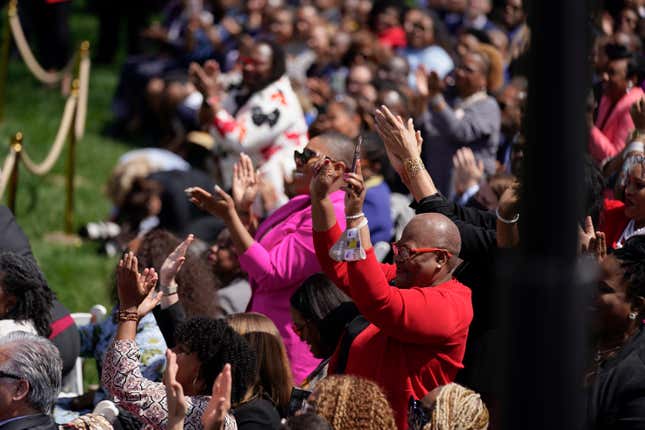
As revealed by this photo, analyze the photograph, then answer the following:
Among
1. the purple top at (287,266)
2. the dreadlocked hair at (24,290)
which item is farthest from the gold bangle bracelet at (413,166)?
the dreadlocked hair at (24,290)

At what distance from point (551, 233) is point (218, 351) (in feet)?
8.54

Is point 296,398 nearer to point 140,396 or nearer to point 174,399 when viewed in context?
point 140,396

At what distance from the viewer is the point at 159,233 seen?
5863 millimetres

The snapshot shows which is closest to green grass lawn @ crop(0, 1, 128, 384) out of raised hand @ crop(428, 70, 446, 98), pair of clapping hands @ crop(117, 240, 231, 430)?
pair of clapping hands @ crop(117, 240, 231, 430)

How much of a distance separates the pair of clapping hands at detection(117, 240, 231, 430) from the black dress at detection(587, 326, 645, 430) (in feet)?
3.99

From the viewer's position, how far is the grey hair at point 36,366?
4227 mm

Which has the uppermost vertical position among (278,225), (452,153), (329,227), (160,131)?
(329,227)

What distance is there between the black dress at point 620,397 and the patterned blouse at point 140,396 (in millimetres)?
1278

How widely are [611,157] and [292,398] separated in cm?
307

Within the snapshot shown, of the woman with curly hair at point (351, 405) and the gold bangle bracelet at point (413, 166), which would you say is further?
the gold bangle bracelet at point (413, 166)

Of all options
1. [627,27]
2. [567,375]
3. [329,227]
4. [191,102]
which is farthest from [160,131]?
[567,375]

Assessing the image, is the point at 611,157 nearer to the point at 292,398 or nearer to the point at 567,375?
the point at 292,398

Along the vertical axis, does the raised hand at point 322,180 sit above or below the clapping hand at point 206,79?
above

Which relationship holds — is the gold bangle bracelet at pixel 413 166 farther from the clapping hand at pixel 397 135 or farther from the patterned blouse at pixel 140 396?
the patterned blouse at pixel 140 396
